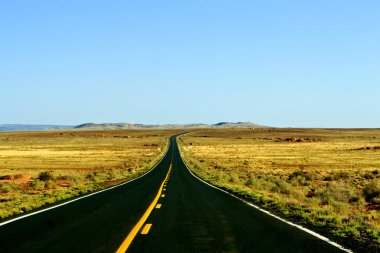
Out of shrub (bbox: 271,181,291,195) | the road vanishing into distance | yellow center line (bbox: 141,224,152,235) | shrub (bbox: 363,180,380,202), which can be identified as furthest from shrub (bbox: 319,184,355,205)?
yellow center line (bbox: 141,224,152,235)

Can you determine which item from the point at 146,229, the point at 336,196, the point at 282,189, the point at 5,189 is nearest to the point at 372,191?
the point at 336,196

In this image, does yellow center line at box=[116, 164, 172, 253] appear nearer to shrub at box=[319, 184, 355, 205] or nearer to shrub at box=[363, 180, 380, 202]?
shrub at box=[319, 184, 355, 205]

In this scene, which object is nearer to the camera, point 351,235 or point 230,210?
point 351,235

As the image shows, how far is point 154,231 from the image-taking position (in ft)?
33.9

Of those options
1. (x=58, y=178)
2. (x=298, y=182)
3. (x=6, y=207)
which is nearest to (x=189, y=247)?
(x=6, y=207)

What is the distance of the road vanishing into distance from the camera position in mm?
8547

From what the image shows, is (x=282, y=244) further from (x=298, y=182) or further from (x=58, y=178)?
(x=58, y=178)

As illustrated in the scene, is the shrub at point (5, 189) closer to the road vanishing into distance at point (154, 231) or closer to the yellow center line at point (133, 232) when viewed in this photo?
the road vanishing into distance at point (154, 231)

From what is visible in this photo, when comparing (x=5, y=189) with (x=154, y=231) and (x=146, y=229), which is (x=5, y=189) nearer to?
(x=146, y=229)

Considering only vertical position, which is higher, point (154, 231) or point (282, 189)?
point (154, 231)

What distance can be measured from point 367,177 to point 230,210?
2461 cm

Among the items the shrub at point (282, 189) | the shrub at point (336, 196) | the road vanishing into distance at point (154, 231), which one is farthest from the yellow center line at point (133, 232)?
the shrub at point (282, 189)

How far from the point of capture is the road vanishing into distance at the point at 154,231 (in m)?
8.55

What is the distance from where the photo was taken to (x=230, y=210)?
48.2 ft
